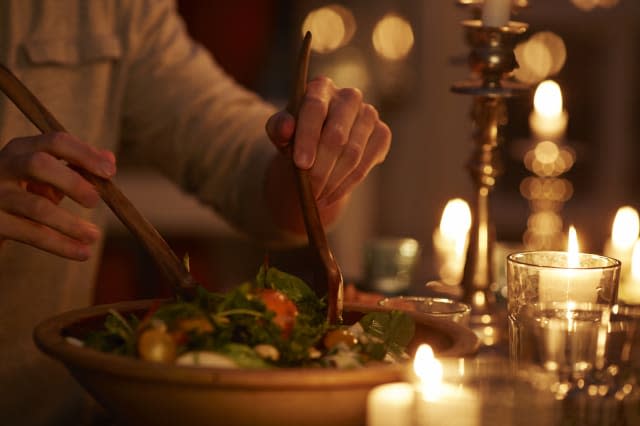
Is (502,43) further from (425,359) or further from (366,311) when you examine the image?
(425,359)

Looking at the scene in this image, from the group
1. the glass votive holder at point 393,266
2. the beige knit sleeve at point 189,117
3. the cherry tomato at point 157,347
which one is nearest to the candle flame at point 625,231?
the glass votive holder at point 393,266

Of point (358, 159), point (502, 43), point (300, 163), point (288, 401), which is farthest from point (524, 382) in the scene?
point (502, 43)

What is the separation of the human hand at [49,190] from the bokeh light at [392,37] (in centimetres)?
261

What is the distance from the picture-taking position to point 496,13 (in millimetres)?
1144

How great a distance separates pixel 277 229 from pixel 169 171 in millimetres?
294

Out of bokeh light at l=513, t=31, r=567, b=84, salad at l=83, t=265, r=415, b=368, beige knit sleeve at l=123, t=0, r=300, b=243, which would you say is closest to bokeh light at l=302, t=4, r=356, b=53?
bokeh light at l=513, t=31, r=567, b=84

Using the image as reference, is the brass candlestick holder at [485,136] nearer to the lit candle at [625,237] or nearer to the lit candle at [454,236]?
the lit candle at [454,236]

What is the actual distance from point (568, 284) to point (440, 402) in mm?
383

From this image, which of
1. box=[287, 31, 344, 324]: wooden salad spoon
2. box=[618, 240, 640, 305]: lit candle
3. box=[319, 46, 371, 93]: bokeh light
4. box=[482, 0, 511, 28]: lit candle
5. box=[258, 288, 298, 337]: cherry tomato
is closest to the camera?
box=[258, 288, 298, 337]: cherry tomato

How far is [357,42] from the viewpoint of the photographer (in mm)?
3572

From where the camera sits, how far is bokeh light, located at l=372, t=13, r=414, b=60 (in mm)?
3572

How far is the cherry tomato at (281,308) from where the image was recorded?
77 centimetres

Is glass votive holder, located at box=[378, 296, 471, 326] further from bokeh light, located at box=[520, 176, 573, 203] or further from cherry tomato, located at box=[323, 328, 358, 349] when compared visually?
bokeh light, located at box=[520, 176, 573, 203]

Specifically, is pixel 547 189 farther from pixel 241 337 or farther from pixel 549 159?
pixel 241 337
